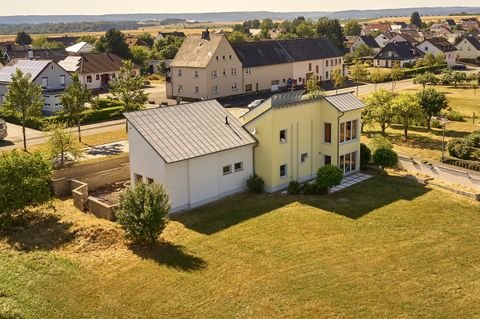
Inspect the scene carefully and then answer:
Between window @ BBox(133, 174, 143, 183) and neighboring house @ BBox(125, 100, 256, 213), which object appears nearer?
neighboring house @ BBox(125, 100, 256, 213)

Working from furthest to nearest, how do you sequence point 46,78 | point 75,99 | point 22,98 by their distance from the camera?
point 46,78
point 75,99
point 22,98

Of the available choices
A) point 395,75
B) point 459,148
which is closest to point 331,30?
point 395,75

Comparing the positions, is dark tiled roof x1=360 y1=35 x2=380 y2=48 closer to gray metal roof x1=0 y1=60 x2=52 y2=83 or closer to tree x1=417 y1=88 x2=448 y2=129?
tree x1=417 y1=88 x2=448 y2=129

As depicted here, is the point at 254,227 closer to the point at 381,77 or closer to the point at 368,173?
the point at 368,173

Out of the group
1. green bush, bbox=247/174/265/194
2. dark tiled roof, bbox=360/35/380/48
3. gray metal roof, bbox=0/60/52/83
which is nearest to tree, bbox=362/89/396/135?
green bush, bbox=247/174/265/194

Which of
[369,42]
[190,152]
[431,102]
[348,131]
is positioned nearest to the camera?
[190,152]

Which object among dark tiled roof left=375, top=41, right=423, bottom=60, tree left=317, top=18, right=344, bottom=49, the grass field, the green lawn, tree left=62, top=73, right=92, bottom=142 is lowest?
the green lawn

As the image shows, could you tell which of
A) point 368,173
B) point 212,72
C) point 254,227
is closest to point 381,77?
point 212,72

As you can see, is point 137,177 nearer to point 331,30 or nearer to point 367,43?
point 331,30
